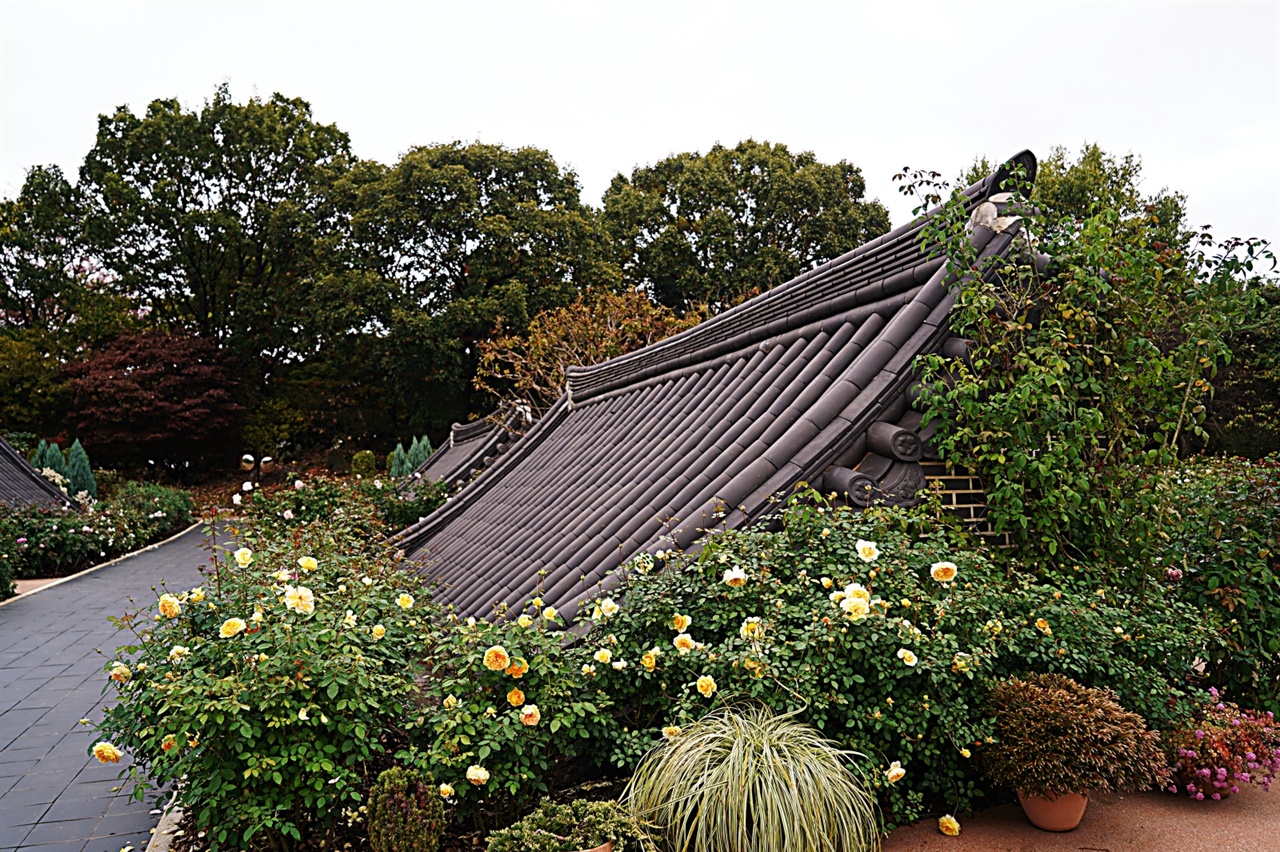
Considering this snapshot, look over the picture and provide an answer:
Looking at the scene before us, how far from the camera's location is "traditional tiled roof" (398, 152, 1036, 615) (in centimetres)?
387

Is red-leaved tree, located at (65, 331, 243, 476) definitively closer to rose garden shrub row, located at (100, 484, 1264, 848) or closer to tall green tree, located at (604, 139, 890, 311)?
tall green tree, located at (604, 139, 890, 311)

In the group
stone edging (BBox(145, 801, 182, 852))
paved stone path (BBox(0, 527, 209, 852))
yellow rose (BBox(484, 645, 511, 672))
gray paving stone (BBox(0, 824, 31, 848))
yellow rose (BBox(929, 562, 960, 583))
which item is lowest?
paved stone path (BBox(0, 527, 209, 852))

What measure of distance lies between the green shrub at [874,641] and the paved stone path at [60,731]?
2.68 metres

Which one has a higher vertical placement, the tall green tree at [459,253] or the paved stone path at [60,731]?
the tall green tree at [459,253]

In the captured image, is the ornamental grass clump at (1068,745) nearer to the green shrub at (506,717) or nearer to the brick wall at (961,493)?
the brick wall at (961,493)

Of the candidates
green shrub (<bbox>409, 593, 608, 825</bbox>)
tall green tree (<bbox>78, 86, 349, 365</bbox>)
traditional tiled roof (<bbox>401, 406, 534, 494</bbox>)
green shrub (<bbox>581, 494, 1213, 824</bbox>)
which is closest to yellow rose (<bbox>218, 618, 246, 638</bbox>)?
green shrub (<bbox>409, 593, 608, 825</bbox>)

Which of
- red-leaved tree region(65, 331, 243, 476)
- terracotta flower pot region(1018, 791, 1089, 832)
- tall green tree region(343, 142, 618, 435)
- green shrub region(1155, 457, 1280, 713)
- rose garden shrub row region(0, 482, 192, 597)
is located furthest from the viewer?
red-leaved tree region(65, 331, 243, 476)

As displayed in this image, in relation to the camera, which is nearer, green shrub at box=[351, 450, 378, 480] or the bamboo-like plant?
the bamboo-like plant

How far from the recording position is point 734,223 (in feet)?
87.3

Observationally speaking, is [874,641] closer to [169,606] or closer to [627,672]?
[627,672]

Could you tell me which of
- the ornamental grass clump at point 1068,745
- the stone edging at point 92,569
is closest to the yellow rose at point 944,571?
the ornamental grass clump at point 1068,745

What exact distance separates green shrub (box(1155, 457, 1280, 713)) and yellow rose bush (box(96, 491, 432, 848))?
395cm

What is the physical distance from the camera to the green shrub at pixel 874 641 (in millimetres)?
2957

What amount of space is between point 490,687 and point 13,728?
466cm
